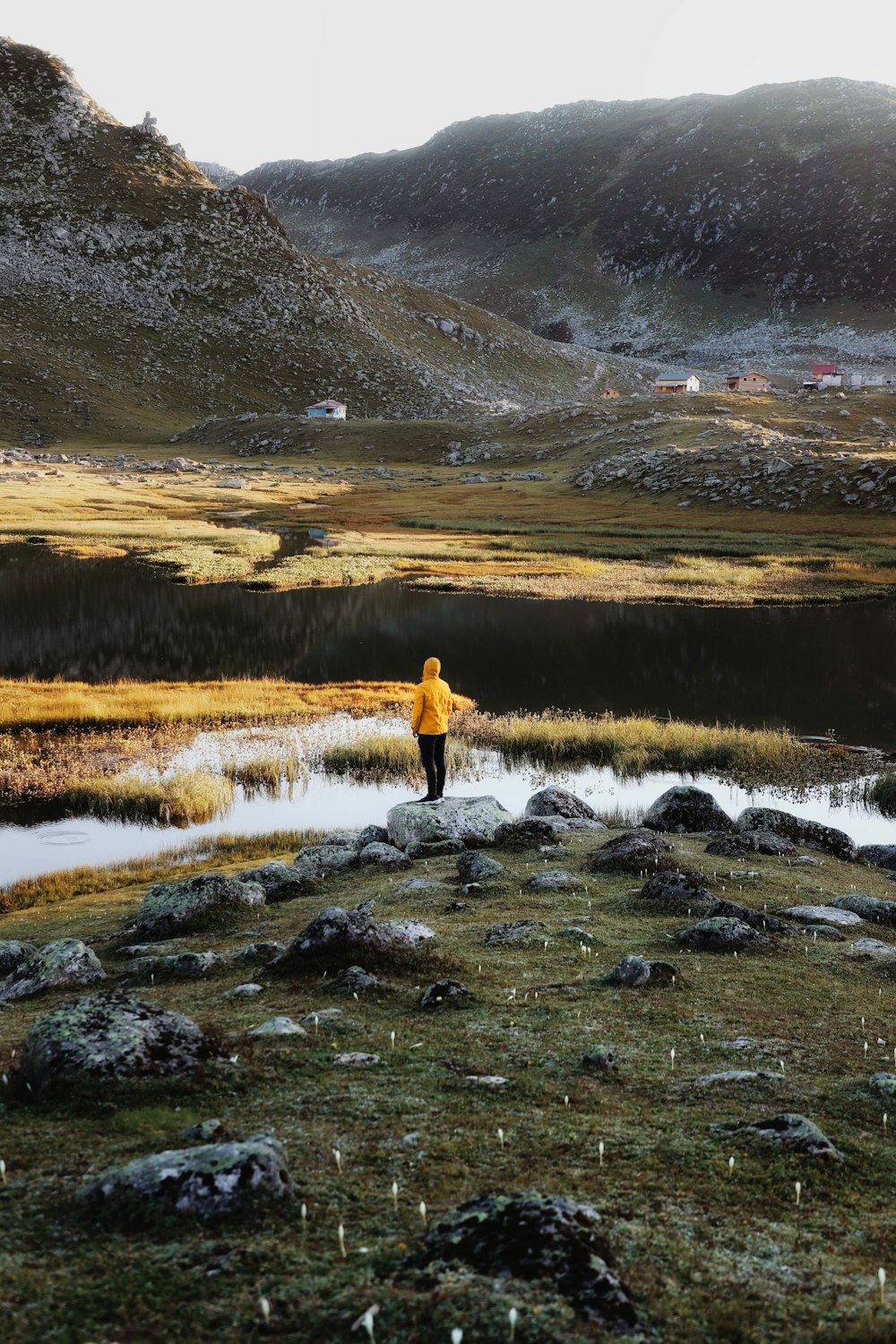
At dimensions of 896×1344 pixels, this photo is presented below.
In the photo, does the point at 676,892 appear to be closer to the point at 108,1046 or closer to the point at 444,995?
the point at 444,995

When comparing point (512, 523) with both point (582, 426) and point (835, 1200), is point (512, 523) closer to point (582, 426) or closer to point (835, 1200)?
point (582, 426)

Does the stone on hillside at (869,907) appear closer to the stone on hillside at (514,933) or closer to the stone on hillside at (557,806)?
the stone on hillside at (514,933)

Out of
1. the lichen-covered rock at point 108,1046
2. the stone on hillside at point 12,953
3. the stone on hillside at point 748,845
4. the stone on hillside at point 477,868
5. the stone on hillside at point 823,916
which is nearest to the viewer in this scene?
the lichen-covered rock at point 108,1046

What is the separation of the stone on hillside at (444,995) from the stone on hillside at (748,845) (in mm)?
11045

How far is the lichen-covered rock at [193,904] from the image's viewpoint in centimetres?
1580

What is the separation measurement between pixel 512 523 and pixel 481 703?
6294cm

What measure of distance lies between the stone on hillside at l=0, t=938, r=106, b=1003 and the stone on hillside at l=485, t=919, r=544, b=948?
5268 millimetres

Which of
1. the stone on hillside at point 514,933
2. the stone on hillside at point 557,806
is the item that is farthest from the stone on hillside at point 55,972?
the stone on hillside at point 557,806

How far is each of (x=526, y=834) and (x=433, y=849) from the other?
2090 millimetres

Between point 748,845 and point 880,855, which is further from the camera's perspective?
point 880,855

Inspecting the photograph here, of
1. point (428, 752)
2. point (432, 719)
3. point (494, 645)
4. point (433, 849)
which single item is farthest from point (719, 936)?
point (494, 645)

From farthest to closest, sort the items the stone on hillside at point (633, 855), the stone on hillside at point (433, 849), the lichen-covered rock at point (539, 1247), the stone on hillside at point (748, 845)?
the stone on hillside at point (433, 849) < the stone on hillside at point (748, 845) < the stone on hillside at point (633, 855) < the lichen-covered rock at point (539, 1247)

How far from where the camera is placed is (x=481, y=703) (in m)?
40.4

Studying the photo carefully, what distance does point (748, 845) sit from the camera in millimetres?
21469
